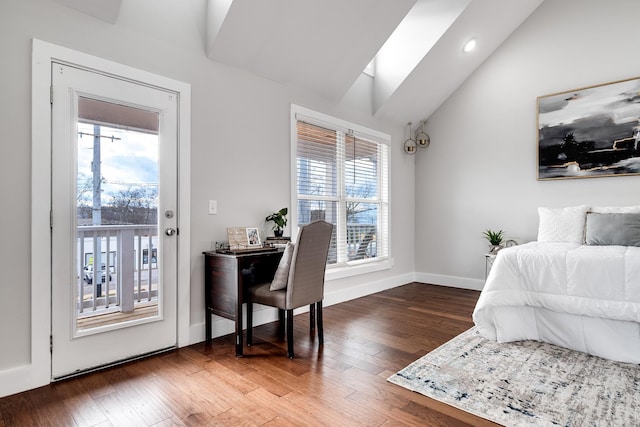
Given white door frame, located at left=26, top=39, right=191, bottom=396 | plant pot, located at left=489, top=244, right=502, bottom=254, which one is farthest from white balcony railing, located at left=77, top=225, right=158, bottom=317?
plant pot, located at left=489, top=244, right=502, bottom=254

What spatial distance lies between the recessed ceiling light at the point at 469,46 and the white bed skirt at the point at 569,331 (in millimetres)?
3103

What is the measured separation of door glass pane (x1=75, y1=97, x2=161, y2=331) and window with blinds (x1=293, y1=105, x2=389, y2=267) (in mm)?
1539

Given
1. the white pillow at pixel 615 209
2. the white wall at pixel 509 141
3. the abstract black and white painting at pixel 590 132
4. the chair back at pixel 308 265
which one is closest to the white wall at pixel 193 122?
the chair back at pixel 308 265

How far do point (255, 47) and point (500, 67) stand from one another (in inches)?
131

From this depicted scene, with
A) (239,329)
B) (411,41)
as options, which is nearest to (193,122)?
(239,329)

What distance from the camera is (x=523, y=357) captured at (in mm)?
2512

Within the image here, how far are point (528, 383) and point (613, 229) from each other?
199 centimetres

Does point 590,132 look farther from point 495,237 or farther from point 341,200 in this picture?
point 341,200

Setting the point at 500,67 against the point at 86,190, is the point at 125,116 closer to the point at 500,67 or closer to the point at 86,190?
the point at 86,190

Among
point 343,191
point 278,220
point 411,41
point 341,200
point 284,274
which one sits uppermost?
point 411,41

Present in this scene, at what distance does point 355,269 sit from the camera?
4.42 m

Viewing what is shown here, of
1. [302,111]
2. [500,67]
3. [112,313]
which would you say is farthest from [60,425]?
[500,67]

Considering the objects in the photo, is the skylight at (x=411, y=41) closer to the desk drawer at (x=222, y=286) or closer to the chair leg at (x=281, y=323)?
the chair leg at (x=281, y=323)

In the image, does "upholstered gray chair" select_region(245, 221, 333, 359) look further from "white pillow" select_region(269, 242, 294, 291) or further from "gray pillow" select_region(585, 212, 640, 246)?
"gray pillow" select_region(585, 212, 640, 246)
